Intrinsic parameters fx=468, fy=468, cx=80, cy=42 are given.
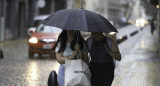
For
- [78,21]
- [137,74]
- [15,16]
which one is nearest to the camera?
[78,21]

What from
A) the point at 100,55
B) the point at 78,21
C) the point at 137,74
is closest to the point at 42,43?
the point at 137,74

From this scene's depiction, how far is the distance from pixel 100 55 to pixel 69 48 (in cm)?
45

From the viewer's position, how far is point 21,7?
3969 centimetres

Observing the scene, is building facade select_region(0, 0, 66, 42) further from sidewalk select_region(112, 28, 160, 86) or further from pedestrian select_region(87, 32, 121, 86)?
pedestrian select_region(87, 32, 121, 86)

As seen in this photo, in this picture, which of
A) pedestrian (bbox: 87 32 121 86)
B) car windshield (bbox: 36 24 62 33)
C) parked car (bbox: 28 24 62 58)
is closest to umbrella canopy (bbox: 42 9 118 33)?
pedestrian (bbox: 87 32 121 86)

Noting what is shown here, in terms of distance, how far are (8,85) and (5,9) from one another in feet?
77.6

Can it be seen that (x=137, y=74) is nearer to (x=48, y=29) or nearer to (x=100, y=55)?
(x=48, y=29)

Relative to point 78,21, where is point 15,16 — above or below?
below

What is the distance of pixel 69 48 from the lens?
241 inches

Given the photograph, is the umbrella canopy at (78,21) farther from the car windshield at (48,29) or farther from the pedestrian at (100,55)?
the car windshield at (48,29)

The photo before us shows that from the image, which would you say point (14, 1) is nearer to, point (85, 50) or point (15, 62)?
point (15, 62)

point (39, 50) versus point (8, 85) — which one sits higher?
point (8, 85)

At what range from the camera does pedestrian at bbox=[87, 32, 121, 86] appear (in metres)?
6.25

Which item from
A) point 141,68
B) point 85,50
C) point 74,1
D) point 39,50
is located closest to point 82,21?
point 85,50
